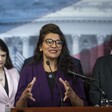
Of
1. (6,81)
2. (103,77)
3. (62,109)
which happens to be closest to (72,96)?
(62,109)

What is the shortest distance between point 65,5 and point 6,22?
26.7 inches

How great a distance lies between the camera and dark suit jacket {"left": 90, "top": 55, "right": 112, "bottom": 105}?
2799mm

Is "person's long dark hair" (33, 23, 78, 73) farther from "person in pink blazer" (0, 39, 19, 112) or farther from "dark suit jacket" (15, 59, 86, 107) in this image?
"person in pink blazer" (0, 39, 19, 112)

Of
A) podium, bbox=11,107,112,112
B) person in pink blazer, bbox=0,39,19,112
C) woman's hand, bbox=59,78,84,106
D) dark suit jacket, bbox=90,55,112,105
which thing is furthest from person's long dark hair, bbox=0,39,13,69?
podium, bbox=11,107,112,112

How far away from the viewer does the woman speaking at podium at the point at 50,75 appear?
2.37 meters

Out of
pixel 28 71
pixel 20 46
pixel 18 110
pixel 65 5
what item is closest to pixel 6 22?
pixel 20 46

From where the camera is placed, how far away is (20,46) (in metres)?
3.45

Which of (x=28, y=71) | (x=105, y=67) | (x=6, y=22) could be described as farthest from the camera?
(x=6, y=22)

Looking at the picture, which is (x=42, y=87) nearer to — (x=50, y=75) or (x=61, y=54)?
(x=50, y=75)

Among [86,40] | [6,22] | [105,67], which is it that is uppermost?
[6,22]

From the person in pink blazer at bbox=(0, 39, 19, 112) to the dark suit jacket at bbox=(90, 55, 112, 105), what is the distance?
727 millimetres

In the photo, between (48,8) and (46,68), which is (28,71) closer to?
(46,68)

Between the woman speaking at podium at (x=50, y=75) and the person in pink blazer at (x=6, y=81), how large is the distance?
17.6 inches

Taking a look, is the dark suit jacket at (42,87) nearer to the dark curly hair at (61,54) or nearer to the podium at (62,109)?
the dark curly hair at (61,54)
